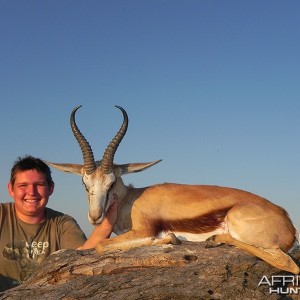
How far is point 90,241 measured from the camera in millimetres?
6996

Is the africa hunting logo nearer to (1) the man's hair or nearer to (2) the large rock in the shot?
(2) the large rock

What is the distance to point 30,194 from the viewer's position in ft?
24.6

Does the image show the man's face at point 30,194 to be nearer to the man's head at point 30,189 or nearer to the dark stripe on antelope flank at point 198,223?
the man's head at point 30,189

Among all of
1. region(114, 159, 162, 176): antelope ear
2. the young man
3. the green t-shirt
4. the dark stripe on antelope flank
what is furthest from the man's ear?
the dark stripe on antelope flank

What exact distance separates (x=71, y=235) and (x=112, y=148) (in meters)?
1.54

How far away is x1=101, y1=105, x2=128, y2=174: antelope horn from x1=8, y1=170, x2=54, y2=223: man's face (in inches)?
37.7

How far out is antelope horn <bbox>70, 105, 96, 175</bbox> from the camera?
795cm

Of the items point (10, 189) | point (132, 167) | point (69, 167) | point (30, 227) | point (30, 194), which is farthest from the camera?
point (69, 167)

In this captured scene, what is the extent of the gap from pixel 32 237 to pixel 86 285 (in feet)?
8.01

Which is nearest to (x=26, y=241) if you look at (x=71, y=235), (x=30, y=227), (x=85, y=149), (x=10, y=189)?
(x=30, y=227)

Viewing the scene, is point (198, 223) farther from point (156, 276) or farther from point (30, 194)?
point (30, 194)

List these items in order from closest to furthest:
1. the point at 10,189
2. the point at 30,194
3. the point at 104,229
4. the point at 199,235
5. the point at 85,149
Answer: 1. the point at 199,235
2. the point at 104,229
3. the point at 30,194
4. the point at 10,189
5. the point at 85,149

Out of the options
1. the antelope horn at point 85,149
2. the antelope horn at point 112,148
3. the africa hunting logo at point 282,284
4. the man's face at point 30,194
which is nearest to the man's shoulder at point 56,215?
the man's face at point 30,194

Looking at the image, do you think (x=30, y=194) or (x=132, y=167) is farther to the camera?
(x=132, y=167)
